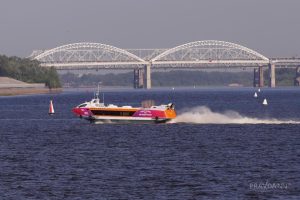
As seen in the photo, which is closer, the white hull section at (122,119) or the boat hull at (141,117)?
the boat hull at (141,117)

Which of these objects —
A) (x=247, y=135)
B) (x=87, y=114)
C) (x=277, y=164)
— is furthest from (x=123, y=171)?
(x=87, y=114)

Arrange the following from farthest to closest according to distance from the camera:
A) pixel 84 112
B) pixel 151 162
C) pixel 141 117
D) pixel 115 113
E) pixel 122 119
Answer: pixel 84 112 → pixel 122 119 → pixel 115 113 → pixel 141 117 → pixel 151 162

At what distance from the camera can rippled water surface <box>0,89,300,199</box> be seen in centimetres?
4212

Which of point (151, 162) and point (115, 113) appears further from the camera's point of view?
point (115, 113)

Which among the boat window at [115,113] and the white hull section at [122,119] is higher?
the boat window at [115,113]

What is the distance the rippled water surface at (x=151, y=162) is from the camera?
42.1 meters

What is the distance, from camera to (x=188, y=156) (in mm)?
55969

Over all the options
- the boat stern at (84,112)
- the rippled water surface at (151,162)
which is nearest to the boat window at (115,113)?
the boat stern at (84,112)

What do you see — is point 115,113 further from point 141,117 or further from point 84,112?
point 84,112

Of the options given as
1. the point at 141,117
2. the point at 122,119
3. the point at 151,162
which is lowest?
the point at 122,119

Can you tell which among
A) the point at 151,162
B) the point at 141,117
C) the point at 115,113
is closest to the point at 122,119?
the point at 115,113

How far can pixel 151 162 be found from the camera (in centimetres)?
5269

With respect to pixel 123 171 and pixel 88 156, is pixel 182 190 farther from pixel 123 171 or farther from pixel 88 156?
pixel 88 156

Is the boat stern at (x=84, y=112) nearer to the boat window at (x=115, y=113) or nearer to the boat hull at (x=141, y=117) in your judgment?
the boat hull at (x=141, y=117)
